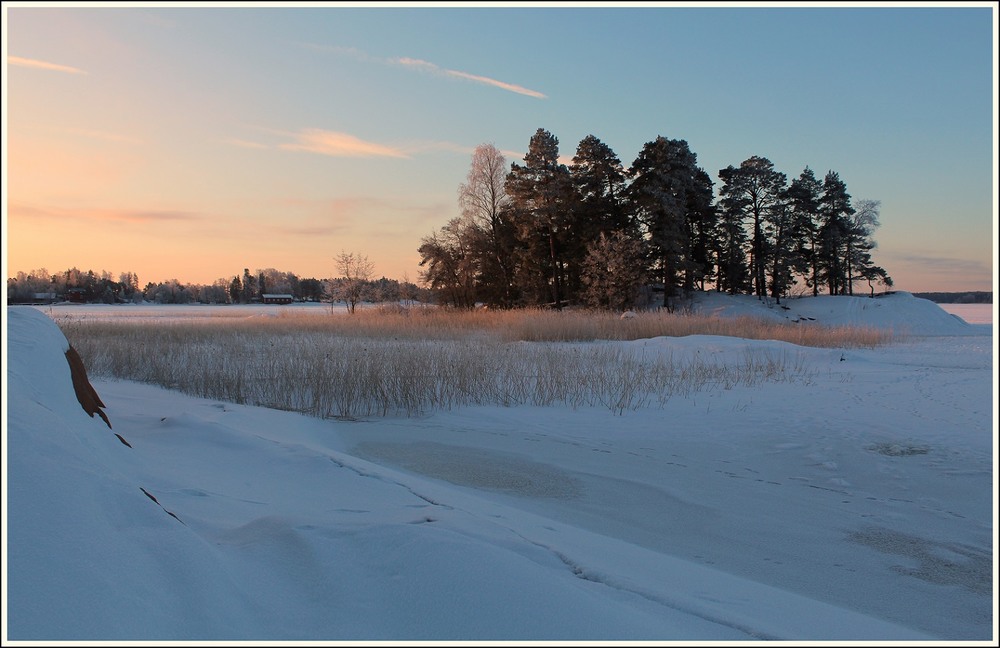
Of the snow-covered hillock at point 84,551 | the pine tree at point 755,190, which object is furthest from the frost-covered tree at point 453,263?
the snow-covered hillock at point 84,551

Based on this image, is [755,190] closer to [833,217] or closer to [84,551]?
[833,217]

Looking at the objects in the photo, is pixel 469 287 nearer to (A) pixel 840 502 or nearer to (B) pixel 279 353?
(B) pixel 279 353

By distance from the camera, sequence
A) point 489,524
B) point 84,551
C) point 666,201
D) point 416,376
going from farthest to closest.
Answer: point 666,201
point 416,376
point 489,524
point 84,551

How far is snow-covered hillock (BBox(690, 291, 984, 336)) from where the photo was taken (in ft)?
107

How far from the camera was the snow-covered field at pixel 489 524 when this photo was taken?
171cm

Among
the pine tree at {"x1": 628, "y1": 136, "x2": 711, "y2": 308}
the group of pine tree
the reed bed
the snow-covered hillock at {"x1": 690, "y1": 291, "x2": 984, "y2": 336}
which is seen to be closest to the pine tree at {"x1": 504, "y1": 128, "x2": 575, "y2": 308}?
the group of pine tree

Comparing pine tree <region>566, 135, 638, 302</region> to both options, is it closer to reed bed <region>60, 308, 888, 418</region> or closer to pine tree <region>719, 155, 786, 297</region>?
pine tree <region>719, 155, 786, 297</region>

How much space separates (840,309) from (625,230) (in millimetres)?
13972

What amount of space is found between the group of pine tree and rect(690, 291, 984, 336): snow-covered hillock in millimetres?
1802

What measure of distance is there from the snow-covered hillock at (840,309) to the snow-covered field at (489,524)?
2766 centimetres

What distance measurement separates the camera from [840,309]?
3541cm

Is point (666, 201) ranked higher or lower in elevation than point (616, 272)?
higher

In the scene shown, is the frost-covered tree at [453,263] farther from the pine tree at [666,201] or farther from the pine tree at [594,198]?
the pine tree at [666,201]

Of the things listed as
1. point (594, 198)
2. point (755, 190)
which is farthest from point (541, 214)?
point (755, 190)
